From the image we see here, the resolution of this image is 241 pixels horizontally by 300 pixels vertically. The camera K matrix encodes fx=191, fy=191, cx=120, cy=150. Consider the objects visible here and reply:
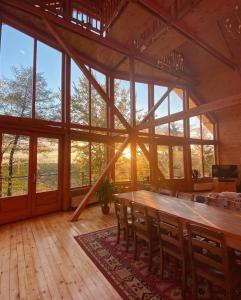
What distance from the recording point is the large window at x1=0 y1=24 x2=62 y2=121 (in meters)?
4.82

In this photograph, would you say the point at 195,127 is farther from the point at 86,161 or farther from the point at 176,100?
the point at 86,161

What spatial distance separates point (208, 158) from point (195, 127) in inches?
68.7

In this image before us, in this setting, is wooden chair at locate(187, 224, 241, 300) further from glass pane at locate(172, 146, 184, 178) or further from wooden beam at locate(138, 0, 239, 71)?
glass pane at locate(172, 146, 184, 178)

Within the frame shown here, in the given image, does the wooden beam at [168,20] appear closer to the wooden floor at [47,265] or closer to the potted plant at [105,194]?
the potted plant at [105,194]

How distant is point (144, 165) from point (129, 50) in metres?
4.25

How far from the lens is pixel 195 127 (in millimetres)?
9516

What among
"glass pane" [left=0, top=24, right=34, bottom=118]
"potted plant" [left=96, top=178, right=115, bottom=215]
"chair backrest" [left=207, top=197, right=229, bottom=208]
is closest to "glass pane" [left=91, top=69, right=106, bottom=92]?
"glass pane" [left=0, top=24, right=34, bottom=118]

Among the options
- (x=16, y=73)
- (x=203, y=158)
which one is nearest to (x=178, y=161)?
(x=203, y=158)

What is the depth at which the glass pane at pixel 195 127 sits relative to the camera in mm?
9387

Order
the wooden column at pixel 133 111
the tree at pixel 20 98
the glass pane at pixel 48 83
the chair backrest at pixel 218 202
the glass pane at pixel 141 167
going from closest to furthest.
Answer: the chair backrest at pixel 218 202
the tree at pixel 20 98
the glass pane at pixel 48 83
the wooden column at pixel 133 111
the glass pane at pixel 141 167

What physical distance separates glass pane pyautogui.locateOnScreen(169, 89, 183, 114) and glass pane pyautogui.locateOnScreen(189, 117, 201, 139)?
37.3 inches

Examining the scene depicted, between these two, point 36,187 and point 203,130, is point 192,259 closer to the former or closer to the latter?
point 36,187

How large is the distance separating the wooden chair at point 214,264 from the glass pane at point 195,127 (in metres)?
8.03

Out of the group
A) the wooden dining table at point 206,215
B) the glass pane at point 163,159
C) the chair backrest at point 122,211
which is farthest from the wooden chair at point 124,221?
the glass pane at point 163,159
